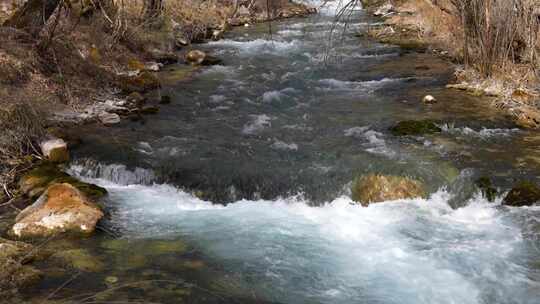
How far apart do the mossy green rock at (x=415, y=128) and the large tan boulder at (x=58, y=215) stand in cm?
533

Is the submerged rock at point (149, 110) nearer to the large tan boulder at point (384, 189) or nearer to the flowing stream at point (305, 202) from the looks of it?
the flowing stream at point (305, 202)

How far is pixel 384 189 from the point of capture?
7.52 meters

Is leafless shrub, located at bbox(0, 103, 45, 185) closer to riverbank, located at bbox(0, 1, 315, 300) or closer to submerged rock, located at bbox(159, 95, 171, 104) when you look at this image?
riverbank, located at bbox(0, 1, 315, 300)

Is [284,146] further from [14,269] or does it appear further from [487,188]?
[14,269]

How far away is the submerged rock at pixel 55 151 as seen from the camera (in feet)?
27.1

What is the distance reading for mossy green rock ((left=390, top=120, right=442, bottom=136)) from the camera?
937 centimetres

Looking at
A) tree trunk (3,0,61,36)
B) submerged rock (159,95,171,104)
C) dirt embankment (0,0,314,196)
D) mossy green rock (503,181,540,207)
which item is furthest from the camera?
submerged rock (159,95,171,104)

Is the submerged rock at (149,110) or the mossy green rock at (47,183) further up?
the mossy green rock at (47,183)

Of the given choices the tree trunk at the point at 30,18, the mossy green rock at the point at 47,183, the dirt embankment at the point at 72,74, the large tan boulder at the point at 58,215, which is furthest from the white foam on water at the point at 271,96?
the large tan boulder at the point at 58,215

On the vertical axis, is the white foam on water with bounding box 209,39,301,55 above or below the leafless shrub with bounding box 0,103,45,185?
below

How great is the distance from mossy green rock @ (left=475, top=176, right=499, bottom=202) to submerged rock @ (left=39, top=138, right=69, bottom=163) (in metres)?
6.12

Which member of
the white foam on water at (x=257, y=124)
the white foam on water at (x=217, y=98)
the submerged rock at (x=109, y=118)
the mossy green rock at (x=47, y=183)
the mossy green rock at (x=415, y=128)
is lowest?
the white foam on water at (x=217, y=98)

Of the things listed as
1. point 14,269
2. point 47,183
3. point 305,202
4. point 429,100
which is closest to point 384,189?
point 305,202

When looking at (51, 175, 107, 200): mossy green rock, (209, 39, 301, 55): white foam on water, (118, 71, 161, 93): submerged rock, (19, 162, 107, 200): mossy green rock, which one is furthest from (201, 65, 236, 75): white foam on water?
(51, 175, 107, 200): mossy green rock
